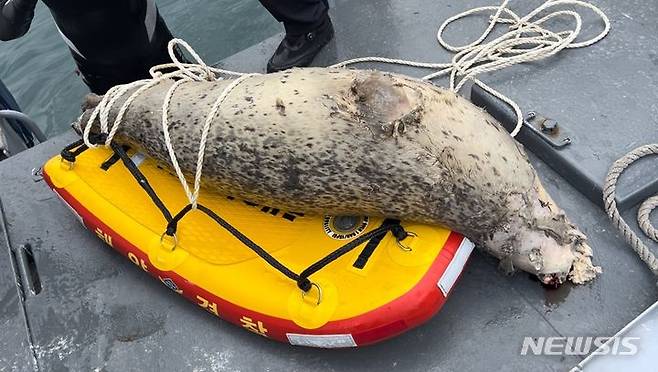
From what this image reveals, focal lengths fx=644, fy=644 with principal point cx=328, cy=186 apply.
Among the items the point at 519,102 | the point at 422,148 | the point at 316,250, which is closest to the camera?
the point at 422,148

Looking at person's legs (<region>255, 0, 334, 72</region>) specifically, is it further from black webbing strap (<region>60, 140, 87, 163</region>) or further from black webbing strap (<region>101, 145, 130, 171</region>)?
black webbing strap (<region>60, 140, 87, 163</region>)

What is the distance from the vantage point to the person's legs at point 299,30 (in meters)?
3.32

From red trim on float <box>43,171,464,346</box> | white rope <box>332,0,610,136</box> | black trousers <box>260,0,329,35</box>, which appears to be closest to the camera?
red trim on float <box>43,171,464,346</box>

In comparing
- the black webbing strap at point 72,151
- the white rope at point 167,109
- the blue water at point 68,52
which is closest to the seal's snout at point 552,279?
the white rope at point 167,109

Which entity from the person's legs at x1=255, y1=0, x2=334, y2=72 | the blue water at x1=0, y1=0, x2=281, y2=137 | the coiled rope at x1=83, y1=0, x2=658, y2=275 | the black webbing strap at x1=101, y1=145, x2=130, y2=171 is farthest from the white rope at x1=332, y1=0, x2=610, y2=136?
the blue water at x1=0, y1=0, x2=281, y2=137

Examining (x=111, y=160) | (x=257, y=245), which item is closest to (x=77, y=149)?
(x=111, y=160)

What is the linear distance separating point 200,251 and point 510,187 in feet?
3.73

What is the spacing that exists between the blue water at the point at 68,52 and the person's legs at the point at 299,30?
2.19 m

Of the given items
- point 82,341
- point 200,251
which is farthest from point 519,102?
point 82,341

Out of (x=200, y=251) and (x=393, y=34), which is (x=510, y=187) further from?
(x=393, y=34)

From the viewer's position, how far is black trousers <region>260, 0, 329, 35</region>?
330 cm

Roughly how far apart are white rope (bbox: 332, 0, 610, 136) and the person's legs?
246mm

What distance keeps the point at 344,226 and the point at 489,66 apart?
1.20 meters

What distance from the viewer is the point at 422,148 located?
213 cm
